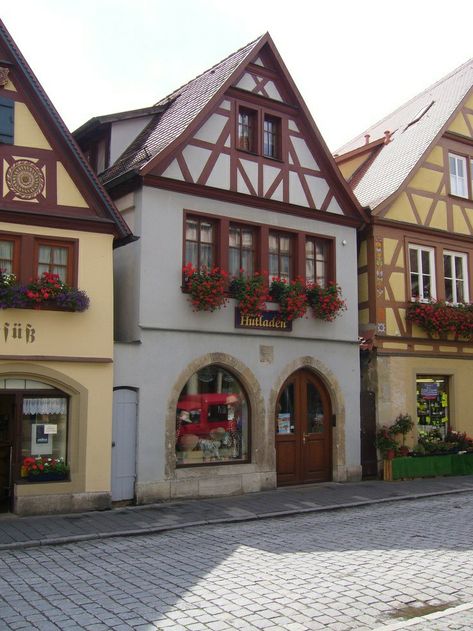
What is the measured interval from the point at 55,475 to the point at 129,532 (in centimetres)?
220

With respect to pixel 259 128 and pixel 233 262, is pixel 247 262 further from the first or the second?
pixel 259 128

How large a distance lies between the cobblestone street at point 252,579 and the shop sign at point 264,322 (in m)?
4.68

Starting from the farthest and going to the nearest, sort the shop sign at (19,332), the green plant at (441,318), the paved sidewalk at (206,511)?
the green plant at (441,318)
the shop sign at (19,332)
the paved sidewalk at (206,511)

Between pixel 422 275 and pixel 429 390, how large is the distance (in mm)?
2952

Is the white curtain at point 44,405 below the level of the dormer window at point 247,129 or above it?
below

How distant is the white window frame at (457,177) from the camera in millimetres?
19125

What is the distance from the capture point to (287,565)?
824 cm

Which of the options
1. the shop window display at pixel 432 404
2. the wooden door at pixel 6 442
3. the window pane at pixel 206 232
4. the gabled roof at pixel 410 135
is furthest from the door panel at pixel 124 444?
the gabled roof at pixel 410 135

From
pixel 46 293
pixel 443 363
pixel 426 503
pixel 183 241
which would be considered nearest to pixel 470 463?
pixel 443 363

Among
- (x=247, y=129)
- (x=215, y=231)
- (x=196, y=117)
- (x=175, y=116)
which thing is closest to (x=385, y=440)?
(x=215, y=231)

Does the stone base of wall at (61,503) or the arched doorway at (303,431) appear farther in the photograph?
the arched doorway at (303,431)

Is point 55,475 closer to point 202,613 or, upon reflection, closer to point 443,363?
point 202,613

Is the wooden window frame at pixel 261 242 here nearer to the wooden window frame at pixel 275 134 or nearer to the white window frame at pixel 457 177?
the wooden window frame at pixel 275 134

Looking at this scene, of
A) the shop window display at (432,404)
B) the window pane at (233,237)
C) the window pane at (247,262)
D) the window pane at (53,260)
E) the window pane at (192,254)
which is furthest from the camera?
the shop window display at (432,404)
